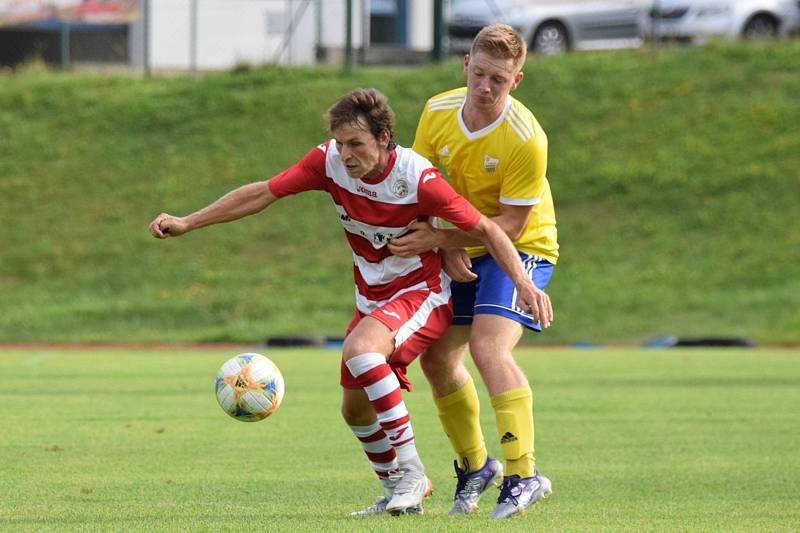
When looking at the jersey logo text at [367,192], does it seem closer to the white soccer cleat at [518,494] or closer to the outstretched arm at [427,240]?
the outstretched arm at [427,240]

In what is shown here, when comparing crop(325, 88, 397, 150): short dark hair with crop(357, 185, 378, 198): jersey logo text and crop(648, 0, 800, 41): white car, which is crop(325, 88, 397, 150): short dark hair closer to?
crop(357, 185, 378, 198): jersey logo text

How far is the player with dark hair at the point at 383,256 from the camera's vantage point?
6.33 metres

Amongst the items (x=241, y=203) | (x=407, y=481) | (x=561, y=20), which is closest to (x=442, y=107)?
(x=241, y=203)

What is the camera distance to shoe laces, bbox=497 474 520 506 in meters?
6.33

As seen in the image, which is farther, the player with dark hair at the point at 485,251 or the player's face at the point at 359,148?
the player with dark hair at the point at 485,251

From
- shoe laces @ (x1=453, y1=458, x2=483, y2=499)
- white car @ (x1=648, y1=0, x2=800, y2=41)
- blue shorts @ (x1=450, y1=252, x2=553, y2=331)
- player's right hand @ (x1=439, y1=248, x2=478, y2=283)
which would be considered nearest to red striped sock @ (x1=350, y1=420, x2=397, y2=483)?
shoe laces @ (x1=453, y1=458, x2=483, y2=499)

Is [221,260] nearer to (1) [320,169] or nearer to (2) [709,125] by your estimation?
(2) [709,125]

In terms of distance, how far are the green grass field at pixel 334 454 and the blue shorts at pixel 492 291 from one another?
959mm

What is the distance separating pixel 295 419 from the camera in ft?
35.4

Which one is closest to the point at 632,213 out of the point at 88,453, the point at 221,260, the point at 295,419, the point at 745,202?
the point at 745,202

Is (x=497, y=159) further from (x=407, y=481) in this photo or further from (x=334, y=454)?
(x=334, y=454)

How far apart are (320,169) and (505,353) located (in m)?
1.25

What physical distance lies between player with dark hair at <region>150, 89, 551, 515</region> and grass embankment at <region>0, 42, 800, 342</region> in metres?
15.0

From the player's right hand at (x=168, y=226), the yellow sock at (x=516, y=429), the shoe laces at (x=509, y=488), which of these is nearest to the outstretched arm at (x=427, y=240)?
the yellow sock at (x=516, y=429)
